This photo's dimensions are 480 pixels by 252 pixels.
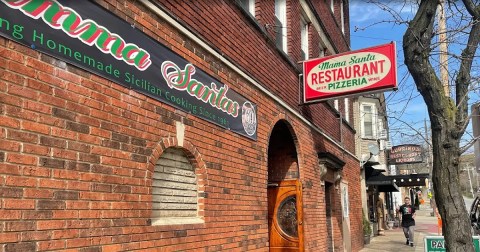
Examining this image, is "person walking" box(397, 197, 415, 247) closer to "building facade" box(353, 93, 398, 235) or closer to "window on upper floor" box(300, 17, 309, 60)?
"building facade" box(353, 93, 398, 235)

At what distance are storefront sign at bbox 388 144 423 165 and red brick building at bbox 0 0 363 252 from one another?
19.6 m

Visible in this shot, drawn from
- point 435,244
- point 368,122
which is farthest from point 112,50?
point 368,122

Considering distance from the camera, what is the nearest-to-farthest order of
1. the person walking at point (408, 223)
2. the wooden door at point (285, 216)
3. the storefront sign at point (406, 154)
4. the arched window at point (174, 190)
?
1. the arched window at point (174, 190)
2. the wooden door at point (285, 216)
3. the person walking at point (408, 223)
4. the storefront sign at point (406, 154)

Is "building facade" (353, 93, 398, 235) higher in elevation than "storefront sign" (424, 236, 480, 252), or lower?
higher

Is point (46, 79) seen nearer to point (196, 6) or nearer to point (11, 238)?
point (11, 238)

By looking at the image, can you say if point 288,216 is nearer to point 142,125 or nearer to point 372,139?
point 142,125

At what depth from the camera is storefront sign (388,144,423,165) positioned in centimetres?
2651

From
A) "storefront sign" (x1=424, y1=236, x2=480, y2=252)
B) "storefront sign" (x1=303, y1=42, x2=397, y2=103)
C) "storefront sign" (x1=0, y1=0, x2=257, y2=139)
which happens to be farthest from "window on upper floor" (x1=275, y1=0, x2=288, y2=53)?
"storefront sign" (x1=424, y1=236, x2=480, y2=252)

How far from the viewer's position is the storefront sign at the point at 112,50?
324cm

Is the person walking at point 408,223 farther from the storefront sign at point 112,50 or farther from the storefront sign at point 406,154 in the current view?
the storefront sign at point 112,50

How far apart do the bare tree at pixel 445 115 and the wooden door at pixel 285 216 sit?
3.32 metres

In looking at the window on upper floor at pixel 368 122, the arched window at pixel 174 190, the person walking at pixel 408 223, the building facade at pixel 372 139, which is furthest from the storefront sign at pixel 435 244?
the window on upper floor at pixel 368 122

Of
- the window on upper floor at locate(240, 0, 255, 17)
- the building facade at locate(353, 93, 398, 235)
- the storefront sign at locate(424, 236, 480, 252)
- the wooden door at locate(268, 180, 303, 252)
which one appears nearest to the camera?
the storefront sign at locate(424, 236, 480, 252)

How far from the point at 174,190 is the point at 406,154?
24.9 metres
